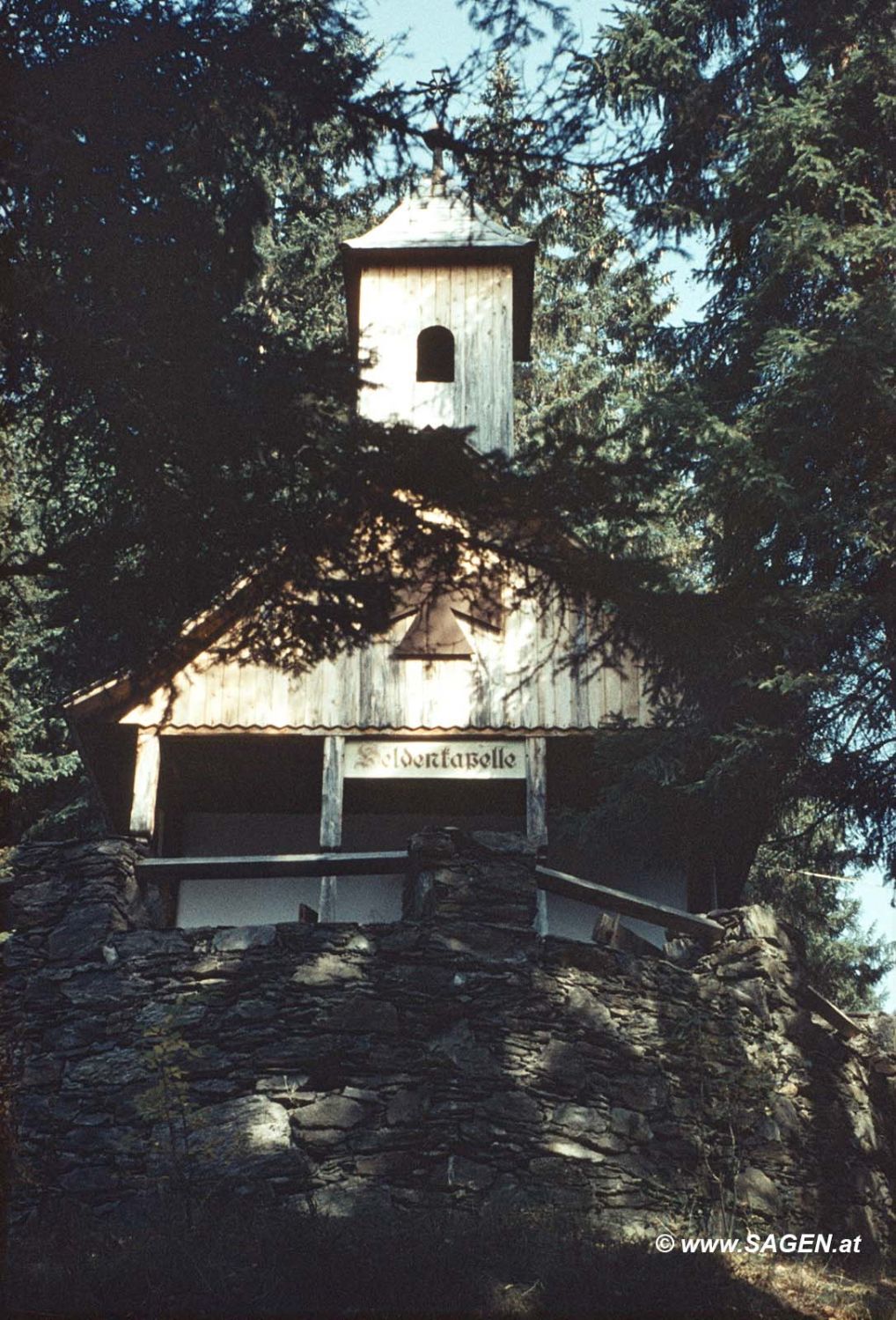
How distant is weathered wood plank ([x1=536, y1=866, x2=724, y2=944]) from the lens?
41.8 feet

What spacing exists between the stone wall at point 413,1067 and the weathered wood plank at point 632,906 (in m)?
0.59

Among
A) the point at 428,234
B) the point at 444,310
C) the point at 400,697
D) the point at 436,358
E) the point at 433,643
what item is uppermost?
the point at 428,234

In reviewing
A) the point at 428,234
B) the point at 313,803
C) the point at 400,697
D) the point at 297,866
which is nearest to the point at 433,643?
the point at 400,697

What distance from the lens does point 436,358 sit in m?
20.1

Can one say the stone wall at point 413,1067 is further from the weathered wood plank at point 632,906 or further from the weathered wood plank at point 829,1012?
the weathered wood plank at point 829,1012

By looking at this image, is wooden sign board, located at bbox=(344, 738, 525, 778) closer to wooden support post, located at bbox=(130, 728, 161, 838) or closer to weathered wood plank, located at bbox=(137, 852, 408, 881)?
wooden support post, located at bbox=(130, 728, 161, 838)

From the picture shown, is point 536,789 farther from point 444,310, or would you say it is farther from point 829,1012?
point 444,310

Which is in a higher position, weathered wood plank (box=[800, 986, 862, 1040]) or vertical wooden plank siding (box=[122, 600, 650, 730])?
vertical wooden plank siding (box=[122, 600, 650, 730])

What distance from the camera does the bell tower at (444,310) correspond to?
61.3ft

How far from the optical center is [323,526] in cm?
788

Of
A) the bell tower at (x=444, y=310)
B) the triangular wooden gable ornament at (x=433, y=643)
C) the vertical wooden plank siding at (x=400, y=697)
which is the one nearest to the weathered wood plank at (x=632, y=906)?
the vertical wooden plank siding at (x=400, y=697)

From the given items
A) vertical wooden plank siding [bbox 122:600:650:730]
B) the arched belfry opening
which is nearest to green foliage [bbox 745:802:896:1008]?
vertical wooden plank siding [bbox 122:600:650:730]

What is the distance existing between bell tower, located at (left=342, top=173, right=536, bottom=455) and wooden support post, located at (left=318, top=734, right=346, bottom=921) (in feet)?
15.1

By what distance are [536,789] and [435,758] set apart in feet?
3.88
